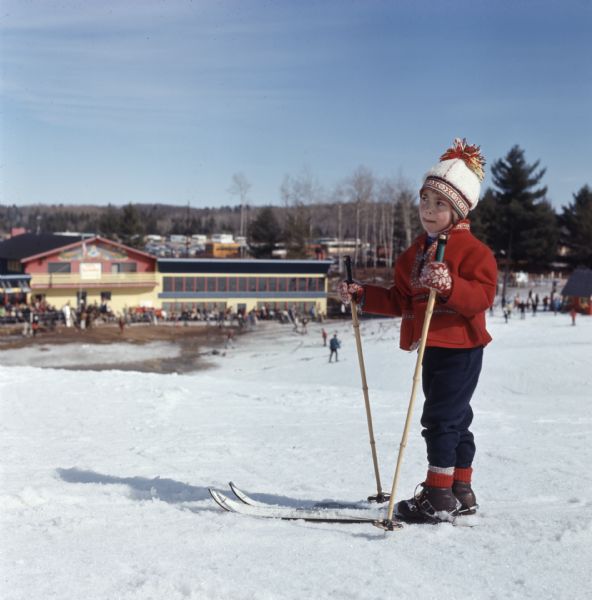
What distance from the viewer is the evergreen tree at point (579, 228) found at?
201 ft

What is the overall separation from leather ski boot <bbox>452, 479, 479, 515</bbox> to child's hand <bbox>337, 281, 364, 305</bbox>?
4.52ft

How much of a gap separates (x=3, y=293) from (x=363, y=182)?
131 feet

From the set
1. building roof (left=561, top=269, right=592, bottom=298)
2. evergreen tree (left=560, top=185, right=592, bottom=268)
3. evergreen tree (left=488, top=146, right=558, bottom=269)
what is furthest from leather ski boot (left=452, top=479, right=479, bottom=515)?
evergreen tree (left=560, top=185, right=592, bottom=268)

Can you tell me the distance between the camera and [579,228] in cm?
6253

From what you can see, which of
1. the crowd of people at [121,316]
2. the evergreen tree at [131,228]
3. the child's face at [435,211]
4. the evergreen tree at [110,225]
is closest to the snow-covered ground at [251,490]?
the child's face at [435,211]

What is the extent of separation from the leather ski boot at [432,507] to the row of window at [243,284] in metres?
42.7

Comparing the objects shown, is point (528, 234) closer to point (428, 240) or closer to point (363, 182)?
point (363, 182)

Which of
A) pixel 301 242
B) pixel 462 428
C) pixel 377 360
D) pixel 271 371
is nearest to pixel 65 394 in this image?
pixel 462 428

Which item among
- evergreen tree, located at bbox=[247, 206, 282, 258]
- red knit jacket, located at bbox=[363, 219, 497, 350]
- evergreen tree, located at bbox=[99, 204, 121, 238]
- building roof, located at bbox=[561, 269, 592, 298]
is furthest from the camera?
evergreen tree, located at bbox=[99, 204, 121, 238]

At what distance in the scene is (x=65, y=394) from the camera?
976 centimetres

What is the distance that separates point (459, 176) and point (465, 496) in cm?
204

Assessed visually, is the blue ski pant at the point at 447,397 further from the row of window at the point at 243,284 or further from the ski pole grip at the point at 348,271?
the row of window at the point at 243,284

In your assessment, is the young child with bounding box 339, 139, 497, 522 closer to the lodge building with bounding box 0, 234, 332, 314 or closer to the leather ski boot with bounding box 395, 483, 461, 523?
the leather ski boot with bounding box 395, 483, 461, 523

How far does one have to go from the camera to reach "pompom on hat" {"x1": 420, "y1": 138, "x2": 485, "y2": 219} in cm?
402
